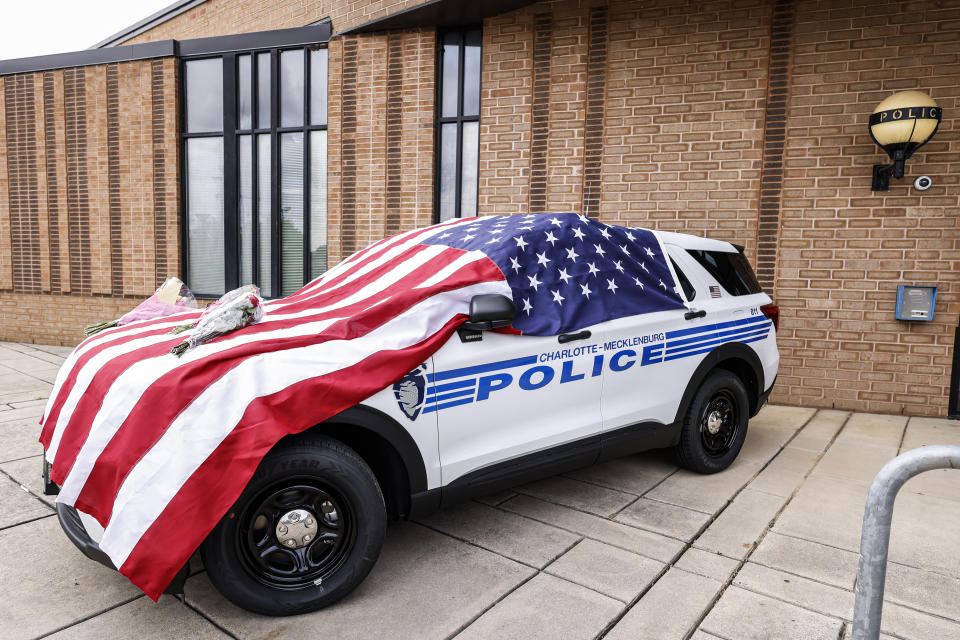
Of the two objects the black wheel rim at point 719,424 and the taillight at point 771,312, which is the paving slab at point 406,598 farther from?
the taillight at point 771,312

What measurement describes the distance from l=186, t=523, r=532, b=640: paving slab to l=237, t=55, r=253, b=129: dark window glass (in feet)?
26.7

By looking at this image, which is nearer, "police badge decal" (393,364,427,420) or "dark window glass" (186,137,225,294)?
"police badge decal" (393,364,427,420)

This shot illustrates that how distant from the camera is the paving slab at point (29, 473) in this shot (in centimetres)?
402

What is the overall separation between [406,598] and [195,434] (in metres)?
1.24

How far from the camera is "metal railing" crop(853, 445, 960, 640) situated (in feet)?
5.69

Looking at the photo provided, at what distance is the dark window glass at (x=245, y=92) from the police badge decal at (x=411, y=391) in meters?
8.04

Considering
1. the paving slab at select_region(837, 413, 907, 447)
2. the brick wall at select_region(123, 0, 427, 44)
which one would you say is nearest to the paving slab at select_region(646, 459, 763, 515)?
the paving slab at select_region(837, 413, 907, 447)

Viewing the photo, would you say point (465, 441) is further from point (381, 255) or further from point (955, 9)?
point (955, 9)

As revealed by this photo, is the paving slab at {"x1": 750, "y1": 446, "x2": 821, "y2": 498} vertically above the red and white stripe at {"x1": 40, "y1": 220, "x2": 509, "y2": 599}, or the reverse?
the red and white stripe at {"x1": 40, "y1": 220, "x2": 509, "y2": 599}

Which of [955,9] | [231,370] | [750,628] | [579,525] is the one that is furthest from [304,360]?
[955,9]

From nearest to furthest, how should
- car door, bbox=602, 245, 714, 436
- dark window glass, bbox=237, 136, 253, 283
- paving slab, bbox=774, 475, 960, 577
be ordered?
paving slab, bbox=774, 475, 960, 577
car door, bbox=602, 245, 714, 436
dark window glass, bbox=237, 136, 253, 283

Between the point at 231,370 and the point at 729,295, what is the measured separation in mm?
3623

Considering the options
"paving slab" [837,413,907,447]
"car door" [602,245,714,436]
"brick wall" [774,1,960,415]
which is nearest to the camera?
"car door" [602,245,714,436]

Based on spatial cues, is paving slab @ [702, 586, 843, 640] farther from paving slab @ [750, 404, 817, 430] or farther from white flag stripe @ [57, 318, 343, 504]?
paving slab @ [750, 404, 817, 430]
